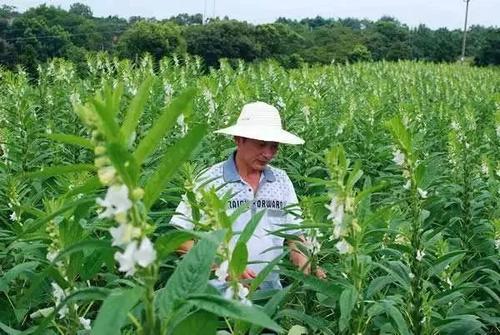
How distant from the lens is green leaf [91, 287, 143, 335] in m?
1.40

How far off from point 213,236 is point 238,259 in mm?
469

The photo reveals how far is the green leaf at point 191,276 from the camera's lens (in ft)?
5.65

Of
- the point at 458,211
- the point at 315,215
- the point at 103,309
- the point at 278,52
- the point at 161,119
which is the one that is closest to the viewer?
the point at 103,309

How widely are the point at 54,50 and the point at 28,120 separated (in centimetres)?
2818

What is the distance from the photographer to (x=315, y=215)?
10.4ft

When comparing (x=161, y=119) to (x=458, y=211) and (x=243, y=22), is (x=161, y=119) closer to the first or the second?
(x=458, y=211)

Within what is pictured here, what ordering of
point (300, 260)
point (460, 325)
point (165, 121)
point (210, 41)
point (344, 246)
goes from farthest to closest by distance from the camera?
point (210, 41) < point (300, 260) < point (460, 325) < point (344, 246) < point (165, 121)

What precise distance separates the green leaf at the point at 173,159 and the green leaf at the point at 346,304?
40.4 inches

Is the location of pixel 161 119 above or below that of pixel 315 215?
above

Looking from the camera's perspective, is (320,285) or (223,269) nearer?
(223,269)

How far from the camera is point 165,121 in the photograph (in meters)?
1.55

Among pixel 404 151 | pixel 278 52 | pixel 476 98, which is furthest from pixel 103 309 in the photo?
pixel 278 52

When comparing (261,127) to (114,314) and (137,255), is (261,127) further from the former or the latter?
(114,314)

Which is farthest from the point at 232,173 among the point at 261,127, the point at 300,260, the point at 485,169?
the point at 485,169
